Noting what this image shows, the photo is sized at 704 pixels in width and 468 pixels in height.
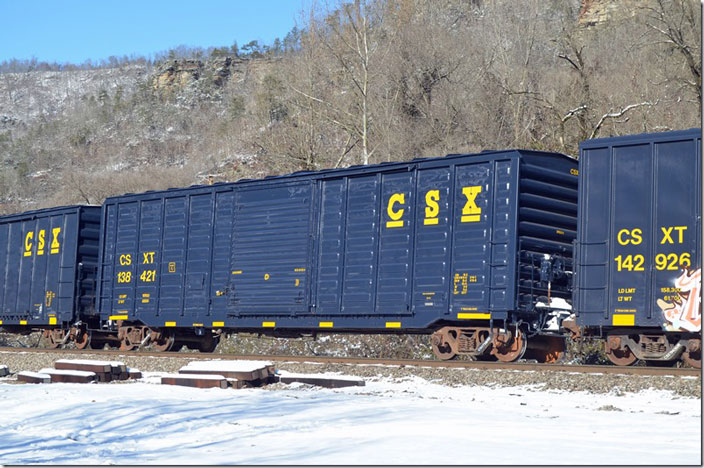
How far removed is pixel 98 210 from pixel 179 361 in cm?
775

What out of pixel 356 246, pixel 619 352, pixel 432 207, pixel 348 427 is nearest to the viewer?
pixel 348 427

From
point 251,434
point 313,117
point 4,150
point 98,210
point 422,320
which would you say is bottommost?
point 251,434

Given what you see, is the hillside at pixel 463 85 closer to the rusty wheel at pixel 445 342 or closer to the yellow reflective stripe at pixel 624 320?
the rusty wheel at pixel 445 342

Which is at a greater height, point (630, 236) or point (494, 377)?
point (630, 236)

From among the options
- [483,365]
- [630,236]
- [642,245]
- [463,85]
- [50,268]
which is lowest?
→ [483,365]

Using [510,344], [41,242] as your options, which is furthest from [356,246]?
[41,242]

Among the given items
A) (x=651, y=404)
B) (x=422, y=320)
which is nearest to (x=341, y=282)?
→ (x=422, y=320)

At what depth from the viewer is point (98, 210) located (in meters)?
24.3

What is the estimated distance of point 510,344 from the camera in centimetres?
1658

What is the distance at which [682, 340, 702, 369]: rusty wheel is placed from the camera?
1390 centimetres

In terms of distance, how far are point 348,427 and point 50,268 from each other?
691 inches

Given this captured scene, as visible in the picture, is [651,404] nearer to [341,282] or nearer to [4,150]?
[341,282]

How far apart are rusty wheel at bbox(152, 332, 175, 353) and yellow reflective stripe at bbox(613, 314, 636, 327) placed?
1182 cm

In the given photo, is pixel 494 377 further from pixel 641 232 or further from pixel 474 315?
pixel 641 232
